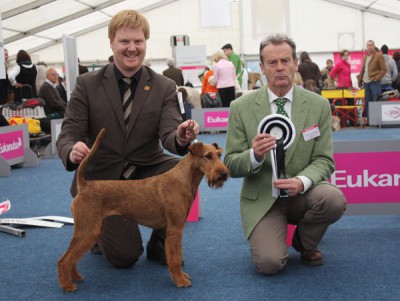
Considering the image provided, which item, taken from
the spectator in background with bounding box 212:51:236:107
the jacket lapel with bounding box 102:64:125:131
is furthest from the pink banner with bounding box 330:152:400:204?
the spectator in background with bounding box 212:51:236:107

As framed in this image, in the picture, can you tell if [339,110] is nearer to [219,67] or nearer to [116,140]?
[219,67]

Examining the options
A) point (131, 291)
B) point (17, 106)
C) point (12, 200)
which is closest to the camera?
point (131, 291)

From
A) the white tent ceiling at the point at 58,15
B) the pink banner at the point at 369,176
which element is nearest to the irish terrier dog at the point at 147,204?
the pink banner at the point at 369,176

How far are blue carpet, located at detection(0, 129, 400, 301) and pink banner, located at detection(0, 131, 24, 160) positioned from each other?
3.20 m

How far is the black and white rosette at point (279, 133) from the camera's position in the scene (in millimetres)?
2705

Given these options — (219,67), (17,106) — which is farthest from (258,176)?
(219,67)

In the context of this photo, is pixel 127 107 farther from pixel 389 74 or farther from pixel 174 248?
pixel 389 74

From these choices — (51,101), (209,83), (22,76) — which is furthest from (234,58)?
(22,76)

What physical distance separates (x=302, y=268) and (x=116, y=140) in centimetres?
118

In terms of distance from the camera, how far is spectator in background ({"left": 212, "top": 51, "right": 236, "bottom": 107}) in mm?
11086

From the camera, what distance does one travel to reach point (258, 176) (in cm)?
290

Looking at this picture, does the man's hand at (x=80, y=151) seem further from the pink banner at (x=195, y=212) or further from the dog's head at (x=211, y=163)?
the pink banner at (x=195, y=212)

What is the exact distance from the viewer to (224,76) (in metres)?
11.2

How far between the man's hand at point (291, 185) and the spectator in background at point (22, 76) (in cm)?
738
